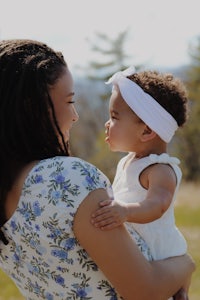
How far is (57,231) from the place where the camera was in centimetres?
220

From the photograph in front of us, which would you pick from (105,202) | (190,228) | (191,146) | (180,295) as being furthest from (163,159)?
(191,146)

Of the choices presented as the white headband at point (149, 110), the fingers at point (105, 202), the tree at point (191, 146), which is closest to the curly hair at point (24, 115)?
the fingers at point (105, 202)

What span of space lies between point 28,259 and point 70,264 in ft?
0.52

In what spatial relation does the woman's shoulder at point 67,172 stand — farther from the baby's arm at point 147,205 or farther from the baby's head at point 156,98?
the baby's head at point 156,98

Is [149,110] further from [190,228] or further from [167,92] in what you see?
[190,228]

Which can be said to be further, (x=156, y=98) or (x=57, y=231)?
(x=156, y=98)

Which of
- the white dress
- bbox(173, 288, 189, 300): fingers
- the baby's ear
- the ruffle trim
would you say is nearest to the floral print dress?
bbox(173, 288, 189, 300): fingers

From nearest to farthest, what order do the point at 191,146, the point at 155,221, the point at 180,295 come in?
the point at 180,295 → the point at 155,221 → the point at 191,146

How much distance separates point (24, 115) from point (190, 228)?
10326mm

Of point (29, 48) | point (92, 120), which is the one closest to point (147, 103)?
point (29, 48)

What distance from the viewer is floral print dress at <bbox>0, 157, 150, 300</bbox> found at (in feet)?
7.19

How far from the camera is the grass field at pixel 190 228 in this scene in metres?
7.23

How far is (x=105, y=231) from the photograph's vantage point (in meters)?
2.16

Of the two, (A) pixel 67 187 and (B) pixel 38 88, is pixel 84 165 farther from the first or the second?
(B) pixel 38 88
